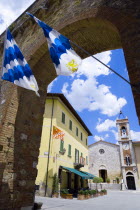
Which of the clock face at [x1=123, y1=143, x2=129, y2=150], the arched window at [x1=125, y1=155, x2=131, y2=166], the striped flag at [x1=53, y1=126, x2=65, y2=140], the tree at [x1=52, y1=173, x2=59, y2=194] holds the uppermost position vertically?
the clock face at [x1=123, y1=143, x2=129, y2=150]

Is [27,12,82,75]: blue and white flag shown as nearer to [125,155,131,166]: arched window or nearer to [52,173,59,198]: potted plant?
[52,173,59,198]: potted plant

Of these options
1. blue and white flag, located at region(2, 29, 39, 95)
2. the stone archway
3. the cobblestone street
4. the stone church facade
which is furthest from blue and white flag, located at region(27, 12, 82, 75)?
the stone archway

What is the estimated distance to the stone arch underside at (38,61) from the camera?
344cm

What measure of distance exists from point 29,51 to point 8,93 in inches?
61.7

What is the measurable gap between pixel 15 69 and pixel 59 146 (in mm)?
10880

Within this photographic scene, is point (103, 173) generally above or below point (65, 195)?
above

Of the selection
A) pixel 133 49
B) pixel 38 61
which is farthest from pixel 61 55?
pixel 38 61

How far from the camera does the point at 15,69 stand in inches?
139

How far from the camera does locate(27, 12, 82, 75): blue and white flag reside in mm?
3146

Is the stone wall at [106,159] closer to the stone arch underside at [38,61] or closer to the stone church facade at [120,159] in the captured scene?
the stone church facade at [120,159]

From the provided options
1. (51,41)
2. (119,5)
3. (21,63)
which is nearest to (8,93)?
(21,63)

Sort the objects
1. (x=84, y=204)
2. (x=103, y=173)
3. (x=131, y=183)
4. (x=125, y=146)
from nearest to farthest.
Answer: (x=84, y=204), (x=131, y=183), (x=125, y=146), (x=103, y=173)

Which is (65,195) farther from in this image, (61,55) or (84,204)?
(61,55)

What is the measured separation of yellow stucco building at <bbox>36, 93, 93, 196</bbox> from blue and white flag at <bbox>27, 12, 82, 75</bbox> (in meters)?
9.97
